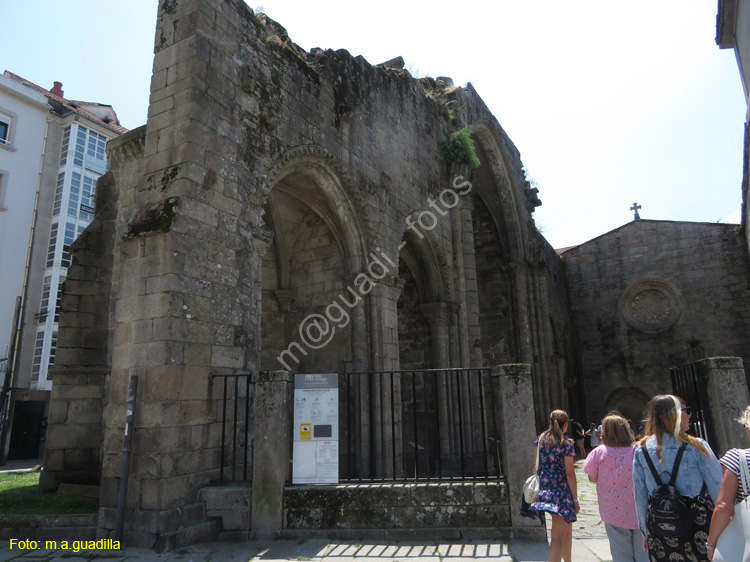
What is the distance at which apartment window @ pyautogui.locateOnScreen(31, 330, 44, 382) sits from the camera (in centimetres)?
1848

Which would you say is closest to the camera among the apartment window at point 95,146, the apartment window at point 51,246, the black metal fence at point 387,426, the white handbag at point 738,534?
the white handbag at point 738,534

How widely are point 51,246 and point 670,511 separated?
21.5 meters

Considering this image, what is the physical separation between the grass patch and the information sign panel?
94.2 inches

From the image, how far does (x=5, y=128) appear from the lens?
19062 millimetres

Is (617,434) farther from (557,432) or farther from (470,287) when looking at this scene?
(470,287)

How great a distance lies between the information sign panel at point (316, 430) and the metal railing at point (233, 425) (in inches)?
24.1

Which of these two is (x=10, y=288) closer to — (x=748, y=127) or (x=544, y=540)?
(x=544, y=540)

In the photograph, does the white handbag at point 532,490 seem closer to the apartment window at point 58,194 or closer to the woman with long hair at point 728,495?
the woman with long hair at point 728,495

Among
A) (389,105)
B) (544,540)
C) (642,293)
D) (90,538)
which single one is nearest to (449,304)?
(389,105)

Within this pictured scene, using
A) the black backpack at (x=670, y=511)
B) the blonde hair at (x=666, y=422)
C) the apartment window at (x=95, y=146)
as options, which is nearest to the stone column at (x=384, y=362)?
the blonde hair at (x=666, y=422)

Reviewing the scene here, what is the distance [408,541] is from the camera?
15.9ft

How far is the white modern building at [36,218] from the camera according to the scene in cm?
1803

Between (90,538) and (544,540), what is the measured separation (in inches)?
169

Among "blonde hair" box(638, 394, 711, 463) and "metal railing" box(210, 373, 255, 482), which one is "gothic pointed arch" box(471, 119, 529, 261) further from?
"blonde hair" box(638, 394, 711, 463)
